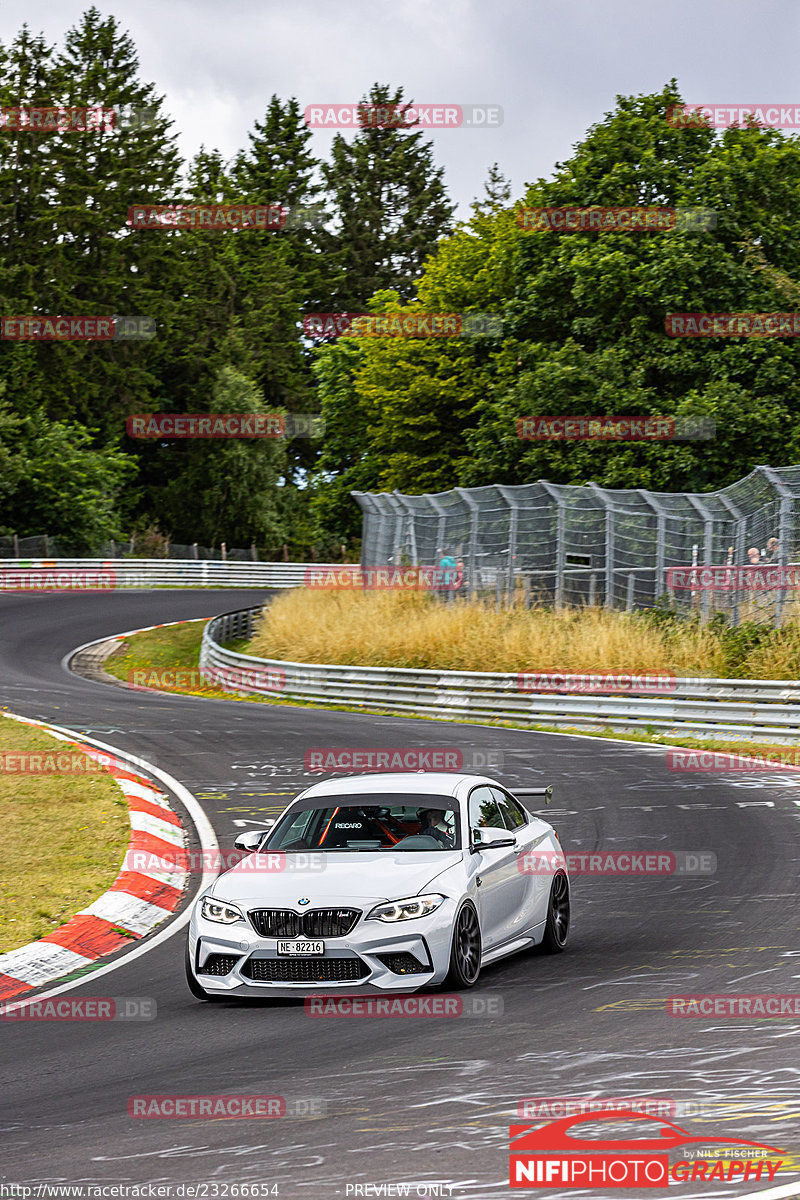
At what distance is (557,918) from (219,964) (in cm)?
A: 253

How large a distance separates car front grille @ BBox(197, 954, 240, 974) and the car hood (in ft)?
1.05

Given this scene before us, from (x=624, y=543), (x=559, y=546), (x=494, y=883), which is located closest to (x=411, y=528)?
(x=559, y=546)

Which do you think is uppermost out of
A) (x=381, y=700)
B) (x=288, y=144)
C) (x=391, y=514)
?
(x=288, y=144)

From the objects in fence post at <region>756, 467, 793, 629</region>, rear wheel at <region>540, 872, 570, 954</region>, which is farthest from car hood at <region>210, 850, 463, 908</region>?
fence post at <region>756, 467, 793, 629</region>

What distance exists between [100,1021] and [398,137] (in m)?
99.5

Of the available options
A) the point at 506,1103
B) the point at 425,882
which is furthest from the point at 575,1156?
A: the point at 425,882

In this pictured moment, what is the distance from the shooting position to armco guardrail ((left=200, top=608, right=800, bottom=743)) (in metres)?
22.7

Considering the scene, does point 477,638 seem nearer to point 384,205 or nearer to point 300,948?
point 300,948

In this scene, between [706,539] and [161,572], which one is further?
[161,572]

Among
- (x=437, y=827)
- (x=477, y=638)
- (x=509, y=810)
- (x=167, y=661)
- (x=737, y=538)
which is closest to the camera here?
(x=437, y=827)

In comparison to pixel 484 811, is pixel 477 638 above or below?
below

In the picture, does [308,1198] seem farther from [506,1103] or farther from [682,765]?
[682,765]

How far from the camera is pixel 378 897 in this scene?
8492mm

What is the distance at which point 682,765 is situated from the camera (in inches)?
773
